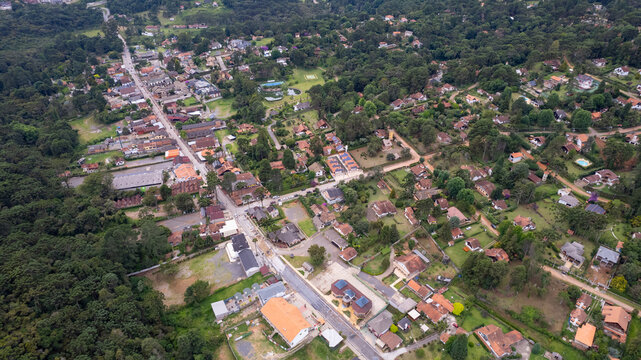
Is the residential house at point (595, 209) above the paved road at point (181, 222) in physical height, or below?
above

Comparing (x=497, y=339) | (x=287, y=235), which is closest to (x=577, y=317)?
(x=497, y=339)

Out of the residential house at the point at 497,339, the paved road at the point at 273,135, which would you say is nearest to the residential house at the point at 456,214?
the residential house at the point at 497,339

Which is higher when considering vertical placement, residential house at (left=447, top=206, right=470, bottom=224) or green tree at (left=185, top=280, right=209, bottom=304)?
green tree at (left=185, top=280, right=209, bottom=304)

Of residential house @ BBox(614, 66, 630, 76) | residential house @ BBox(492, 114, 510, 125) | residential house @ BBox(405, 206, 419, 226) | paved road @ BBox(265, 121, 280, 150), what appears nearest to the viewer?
residential house @ BBox(405, 206, 419, 226)

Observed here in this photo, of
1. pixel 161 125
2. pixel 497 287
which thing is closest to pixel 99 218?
pixel 161 125

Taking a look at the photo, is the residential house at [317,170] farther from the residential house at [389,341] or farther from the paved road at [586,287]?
the paved road at [586,287]

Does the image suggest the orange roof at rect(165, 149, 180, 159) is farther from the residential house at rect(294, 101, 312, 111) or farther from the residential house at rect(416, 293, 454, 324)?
the residential house at rect(416, 293, 454, 324)

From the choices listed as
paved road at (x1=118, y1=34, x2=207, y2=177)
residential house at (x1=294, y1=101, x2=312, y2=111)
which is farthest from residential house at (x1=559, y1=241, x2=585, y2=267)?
residential house at (x1=294, y1=101, x2=312, y2=111)

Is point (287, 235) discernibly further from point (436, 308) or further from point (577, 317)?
point (577, 317)
